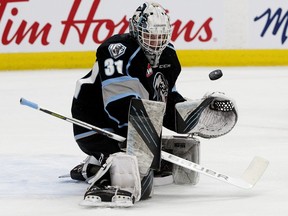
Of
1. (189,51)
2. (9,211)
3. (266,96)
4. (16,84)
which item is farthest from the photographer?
(189,51)

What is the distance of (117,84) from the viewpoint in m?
3.09

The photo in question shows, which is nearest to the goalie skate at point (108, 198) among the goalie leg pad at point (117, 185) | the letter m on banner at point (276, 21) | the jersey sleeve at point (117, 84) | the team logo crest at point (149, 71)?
the goalie leg pad at point (117, 185)

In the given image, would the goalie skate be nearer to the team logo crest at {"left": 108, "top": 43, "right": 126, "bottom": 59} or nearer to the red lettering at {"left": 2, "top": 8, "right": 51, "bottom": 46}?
the team logo crest at {"left": 108, "top": 43, "right": 126, "bottom": 59}

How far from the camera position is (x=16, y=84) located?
7.07 metres

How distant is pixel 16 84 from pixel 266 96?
75.2 inches

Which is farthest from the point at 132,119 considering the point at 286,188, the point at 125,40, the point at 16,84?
the point at 16,84

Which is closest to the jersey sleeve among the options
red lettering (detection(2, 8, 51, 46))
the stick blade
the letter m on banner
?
the stick blade

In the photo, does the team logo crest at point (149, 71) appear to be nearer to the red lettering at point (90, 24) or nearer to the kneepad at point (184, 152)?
the kneepad at point (184, 152)

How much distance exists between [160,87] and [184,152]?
0.26m

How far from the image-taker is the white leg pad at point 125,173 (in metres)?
2.97

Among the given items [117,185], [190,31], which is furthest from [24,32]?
[117,185]

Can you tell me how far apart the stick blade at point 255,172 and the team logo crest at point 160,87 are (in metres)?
0.39

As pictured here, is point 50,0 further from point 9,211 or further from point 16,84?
point 9,211

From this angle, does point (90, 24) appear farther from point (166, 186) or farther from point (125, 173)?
point (125, 173)
